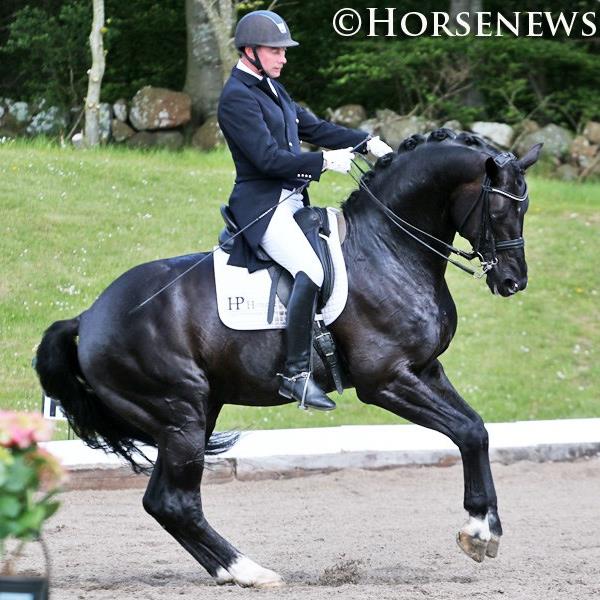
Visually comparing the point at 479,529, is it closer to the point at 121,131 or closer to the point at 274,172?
the point at 274,172

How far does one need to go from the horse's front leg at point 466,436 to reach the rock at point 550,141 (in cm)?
1137

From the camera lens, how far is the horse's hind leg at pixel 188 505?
5566 millimetres

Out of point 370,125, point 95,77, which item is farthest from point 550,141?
point 95,77

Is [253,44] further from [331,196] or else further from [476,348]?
[331,196]

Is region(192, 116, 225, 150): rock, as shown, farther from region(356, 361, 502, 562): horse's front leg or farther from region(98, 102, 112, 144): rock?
region(356, 361, 502, 562): horse's front leg

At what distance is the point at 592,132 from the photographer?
17078 millimetres

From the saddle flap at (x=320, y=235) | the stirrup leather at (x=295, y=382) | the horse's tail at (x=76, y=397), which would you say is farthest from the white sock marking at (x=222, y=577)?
the saddle flap at (x=320, y=235)

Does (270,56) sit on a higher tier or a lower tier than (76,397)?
higher

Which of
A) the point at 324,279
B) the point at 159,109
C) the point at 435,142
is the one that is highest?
the point at 435,142

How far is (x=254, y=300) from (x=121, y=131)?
1093 centimetres

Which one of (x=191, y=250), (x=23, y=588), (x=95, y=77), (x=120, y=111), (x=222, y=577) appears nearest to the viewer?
(x=23, y=588)

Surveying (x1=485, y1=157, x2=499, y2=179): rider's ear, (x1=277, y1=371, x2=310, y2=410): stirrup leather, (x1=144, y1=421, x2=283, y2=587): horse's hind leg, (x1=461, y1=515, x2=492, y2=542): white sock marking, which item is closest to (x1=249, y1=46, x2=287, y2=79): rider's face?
(x1=485, y1=157, x2=499, y2=179): rider's ear

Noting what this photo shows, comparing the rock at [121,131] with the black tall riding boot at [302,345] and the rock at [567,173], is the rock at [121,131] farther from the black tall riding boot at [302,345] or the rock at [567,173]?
the black tall riding boot at [302,345]

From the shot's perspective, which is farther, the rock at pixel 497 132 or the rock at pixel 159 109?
the rock at pixel 497 132
